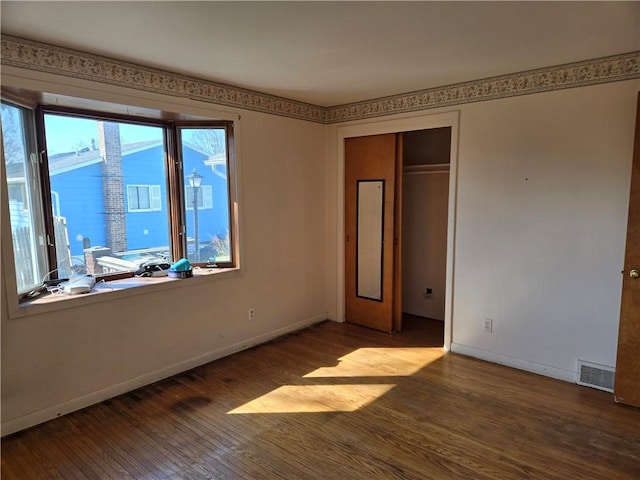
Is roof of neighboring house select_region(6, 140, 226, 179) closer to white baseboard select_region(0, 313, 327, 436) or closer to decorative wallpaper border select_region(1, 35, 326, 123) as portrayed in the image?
decorative wallpaper border select_region(1, 35, 326, 123)

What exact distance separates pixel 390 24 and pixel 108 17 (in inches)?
58.3

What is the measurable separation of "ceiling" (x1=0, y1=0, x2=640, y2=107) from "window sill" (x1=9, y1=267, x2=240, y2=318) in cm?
161

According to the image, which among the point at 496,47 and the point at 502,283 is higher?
the point at 496,47

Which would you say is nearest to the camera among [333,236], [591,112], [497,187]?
[591,112]

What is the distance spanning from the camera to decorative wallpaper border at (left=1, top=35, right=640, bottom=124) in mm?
2471

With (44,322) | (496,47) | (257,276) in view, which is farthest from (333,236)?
(44,322)

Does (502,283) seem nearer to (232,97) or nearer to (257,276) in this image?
(257,276)

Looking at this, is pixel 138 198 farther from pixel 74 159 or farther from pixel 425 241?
pixel 425 241

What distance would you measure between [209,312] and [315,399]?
125 centimetres

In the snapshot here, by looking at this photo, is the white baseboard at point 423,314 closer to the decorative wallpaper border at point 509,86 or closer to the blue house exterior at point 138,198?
the decorative wallpaper border at point 509,86

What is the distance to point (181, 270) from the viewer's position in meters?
3.33

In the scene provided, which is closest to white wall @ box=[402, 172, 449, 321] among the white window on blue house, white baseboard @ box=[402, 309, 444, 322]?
white baseboard @ box=[402, 309, 444, 322]

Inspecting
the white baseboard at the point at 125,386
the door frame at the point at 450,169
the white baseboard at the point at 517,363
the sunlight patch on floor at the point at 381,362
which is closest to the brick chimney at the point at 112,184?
the white baseboard at the point at 125,386

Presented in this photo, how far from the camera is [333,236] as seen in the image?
15.2 feet
